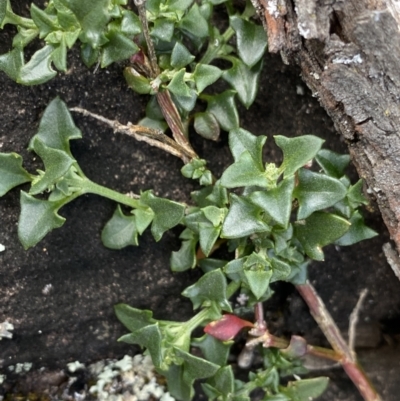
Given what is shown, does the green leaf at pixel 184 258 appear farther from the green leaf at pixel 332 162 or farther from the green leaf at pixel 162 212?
the green leaf at pixel 332 162

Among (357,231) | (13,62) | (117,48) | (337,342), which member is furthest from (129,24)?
(337,342)

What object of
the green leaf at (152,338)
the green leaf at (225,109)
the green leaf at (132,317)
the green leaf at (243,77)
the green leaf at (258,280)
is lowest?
the green leaf at (132,317)

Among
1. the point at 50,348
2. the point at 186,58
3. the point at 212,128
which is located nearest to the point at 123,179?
the point at 212,128

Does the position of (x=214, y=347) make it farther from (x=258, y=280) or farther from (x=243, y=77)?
(x=243, y=77)

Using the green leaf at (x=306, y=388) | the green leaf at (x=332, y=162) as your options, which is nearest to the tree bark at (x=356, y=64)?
the green leaf at (x=332, y=162)

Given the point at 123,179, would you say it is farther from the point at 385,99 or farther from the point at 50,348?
the point at 385,99

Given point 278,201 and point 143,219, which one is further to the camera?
point 143,219
